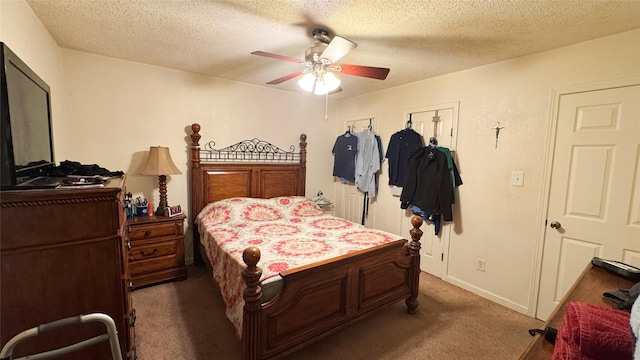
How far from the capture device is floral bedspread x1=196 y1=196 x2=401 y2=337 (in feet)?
6.08

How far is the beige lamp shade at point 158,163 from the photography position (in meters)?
2.74

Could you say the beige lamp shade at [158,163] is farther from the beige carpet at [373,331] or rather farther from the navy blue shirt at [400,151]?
the navy blue shirt at [400,151]

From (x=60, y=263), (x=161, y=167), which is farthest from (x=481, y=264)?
(x=161, y=167)

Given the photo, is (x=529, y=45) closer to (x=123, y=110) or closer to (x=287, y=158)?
(x=287, y=158)

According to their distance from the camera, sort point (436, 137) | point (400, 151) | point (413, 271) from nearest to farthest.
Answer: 1. point (413, 271)
2. point (436, 137)
3. point (400, 151)

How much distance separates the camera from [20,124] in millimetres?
1293

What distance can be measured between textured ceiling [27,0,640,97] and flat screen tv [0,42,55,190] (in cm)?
72

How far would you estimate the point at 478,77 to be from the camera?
8.75 feet

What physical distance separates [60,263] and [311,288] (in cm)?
130

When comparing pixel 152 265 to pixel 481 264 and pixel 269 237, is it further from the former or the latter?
pixel 481 264

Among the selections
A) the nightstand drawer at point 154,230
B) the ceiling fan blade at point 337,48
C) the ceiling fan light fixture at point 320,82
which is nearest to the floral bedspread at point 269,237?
the nightstand drawer at point 154,230

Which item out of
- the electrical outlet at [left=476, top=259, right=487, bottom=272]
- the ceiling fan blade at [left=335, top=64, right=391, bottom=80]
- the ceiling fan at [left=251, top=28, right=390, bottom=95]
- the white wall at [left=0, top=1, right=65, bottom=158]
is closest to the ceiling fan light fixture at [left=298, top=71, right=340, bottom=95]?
the ceiling fan at [left=251, top=28, right=390, bottom=95]

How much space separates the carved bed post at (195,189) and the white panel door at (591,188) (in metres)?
3.58

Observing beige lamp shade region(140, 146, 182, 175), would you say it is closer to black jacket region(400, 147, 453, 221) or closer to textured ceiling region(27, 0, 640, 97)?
textured ceiling region(27, 0, 640, 97)
